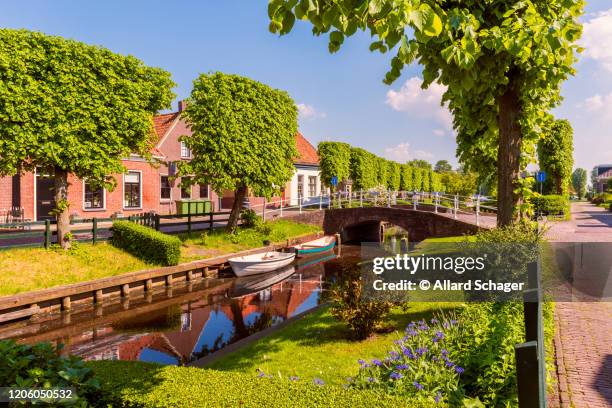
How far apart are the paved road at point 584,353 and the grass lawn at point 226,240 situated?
50.1 feet

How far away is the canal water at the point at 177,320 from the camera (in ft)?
33.6

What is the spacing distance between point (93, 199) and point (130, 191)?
2734 mm

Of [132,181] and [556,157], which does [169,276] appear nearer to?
[132,181]

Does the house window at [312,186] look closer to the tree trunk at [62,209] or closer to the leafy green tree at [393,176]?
the leafy green tree at [393,176]

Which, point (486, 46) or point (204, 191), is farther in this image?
point (204, 191)

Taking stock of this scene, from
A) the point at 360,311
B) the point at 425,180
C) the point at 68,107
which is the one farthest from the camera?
the point at 425,180

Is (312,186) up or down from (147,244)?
up

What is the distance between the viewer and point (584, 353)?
6.21 metres

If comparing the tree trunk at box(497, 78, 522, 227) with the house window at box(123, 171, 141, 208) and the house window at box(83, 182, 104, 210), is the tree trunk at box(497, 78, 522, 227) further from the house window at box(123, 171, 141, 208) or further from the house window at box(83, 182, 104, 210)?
the house window at box(123, 171, 141, 208)

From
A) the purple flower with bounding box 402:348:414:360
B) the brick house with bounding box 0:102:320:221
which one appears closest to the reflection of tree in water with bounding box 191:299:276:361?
the purple flower with bounding box 402:348:414:360

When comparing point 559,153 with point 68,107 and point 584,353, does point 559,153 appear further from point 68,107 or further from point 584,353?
point 68,107

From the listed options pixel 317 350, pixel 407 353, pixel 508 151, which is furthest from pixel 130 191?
pixel 407 353

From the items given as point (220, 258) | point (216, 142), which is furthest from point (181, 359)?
point (216, 142)

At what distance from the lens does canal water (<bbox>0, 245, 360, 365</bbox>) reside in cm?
1023
